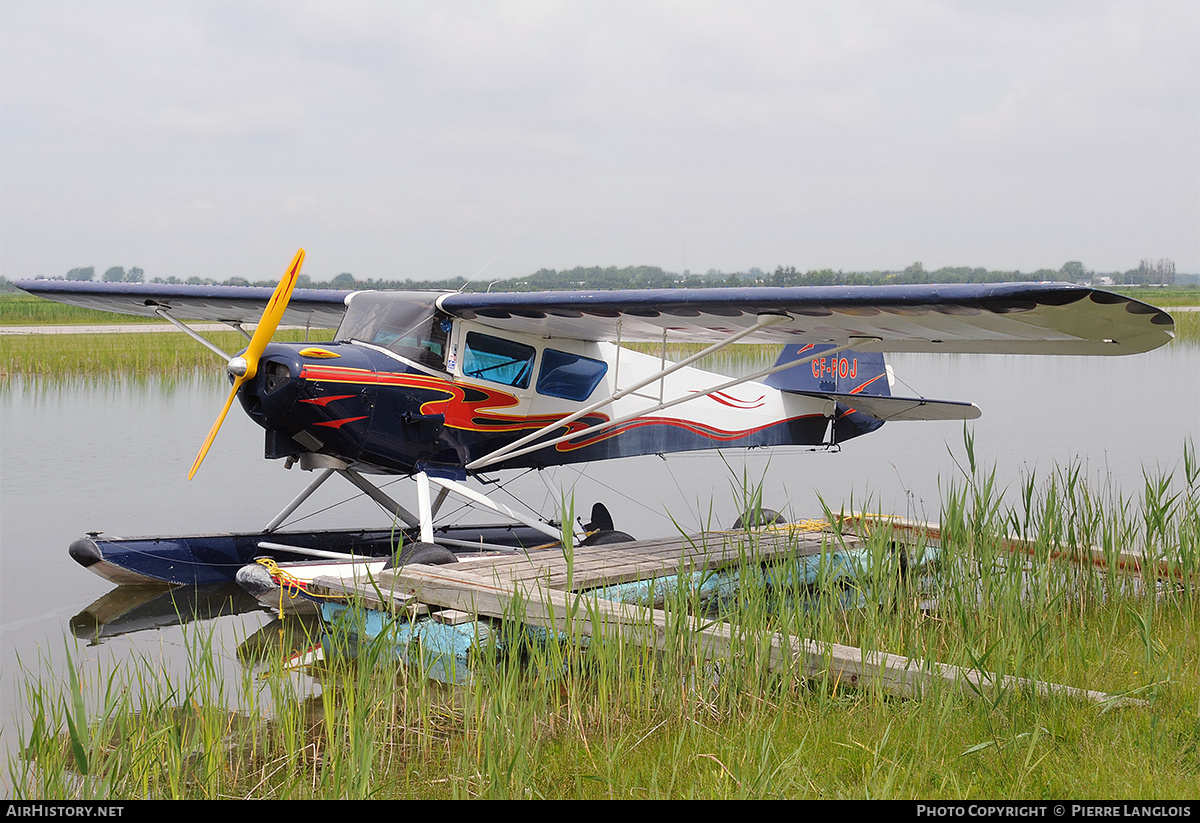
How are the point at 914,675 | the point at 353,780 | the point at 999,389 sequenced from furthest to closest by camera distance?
the point at 999,389
the point at 914,675
the point at 353,780

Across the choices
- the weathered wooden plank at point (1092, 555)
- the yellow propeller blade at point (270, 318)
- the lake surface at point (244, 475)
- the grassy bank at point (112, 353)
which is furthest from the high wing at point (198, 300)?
the grassy bank at point (112, 353)

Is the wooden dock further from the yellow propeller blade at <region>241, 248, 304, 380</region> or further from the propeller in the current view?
the yellow propeller blade at <region>241, 248, 304, 380</region>

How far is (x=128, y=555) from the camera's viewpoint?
760 centimetres

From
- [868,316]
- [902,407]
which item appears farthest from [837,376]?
[868,316]

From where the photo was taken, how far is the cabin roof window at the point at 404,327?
752 cm

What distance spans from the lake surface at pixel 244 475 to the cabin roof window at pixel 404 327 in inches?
59.2

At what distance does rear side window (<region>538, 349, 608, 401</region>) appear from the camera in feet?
27.2

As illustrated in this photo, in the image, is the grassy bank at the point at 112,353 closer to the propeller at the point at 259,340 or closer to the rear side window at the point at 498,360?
the rear side window at the point at 498,360

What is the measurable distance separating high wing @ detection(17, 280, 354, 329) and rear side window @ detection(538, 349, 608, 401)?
182cm

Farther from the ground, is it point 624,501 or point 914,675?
point 914,675

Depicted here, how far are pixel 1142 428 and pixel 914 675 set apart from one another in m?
14.9

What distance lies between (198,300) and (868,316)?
634 centimetres
